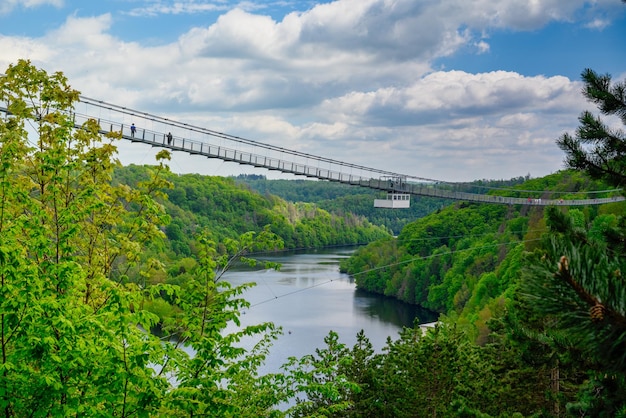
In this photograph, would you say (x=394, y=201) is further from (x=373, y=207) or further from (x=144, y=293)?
(x=373, y=207)

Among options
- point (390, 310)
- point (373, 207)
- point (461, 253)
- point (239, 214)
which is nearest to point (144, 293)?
point (390, 310)

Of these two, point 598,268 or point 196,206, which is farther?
point 196,206

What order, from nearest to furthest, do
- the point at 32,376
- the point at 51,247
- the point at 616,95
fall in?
the point at 32,376, the point at 51,247, the point at 616,95

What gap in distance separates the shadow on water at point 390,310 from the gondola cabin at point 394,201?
12.6 m

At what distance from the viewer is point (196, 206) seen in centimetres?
9600

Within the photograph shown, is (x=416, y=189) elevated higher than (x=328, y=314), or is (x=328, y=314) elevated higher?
(x=416, y=189)

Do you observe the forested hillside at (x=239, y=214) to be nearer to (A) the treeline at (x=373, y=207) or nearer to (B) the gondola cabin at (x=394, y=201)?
(A) the treeline at (x=373, y=207)

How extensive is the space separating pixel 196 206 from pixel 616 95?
9148 cm

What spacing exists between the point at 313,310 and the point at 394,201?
1373 centimetres

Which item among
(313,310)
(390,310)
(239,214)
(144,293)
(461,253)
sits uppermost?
(144,293)

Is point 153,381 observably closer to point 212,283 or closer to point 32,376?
point 32,376

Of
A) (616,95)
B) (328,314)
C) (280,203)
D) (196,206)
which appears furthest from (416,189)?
(280,203)

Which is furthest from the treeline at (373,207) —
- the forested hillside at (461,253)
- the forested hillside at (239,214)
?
the forested hillside at (461,253)

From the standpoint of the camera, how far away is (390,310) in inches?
2234
